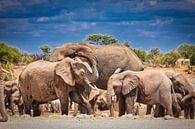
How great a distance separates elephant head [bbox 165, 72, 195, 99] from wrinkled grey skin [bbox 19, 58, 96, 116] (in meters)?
1.69

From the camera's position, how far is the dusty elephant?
396 inches

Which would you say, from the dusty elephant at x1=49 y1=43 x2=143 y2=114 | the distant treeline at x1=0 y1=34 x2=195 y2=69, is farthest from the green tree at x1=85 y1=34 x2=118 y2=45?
the dusty elephant at x1=49 y1=43 x2=143 y2=114

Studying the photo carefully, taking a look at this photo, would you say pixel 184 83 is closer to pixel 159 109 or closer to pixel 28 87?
pixel 159 109

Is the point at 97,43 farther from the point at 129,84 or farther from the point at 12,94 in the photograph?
the point at 129,84

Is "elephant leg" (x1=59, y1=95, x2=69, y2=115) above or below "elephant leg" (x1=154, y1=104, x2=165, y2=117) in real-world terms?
above

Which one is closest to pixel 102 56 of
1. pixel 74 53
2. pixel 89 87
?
pixel 74 53

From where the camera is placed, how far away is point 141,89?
9.14 m

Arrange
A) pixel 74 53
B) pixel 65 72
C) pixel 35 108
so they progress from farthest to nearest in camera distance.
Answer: pixel 74 53 < pixel 35 108 < pixel 65 72

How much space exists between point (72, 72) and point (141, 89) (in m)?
1.10

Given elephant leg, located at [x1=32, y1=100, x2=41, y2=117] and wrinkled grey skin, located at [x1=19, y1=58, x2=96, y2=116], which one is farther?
elephant leg, located at [x1=32, y1=100, x2=41, y2=117]

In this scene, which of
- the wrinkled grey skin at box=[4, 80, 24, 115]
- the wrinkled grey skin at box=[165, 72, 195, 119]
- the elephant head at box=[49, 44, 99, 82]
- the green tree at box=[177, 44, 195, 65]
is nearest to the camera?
the wrinkled grey skin at box=[165, 72, 195, 119]

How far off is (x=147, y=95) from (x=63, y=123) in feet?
7.09

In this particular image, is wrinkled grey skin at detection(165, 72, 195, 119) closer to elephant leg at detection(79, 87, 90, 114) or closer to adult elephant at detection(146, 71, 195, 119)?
adult elephant at detection(146, 71, 195, 119)

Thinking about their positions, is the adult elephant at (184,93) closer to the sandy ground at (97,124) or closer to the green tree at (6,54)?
the sandy ground at (97,124)
